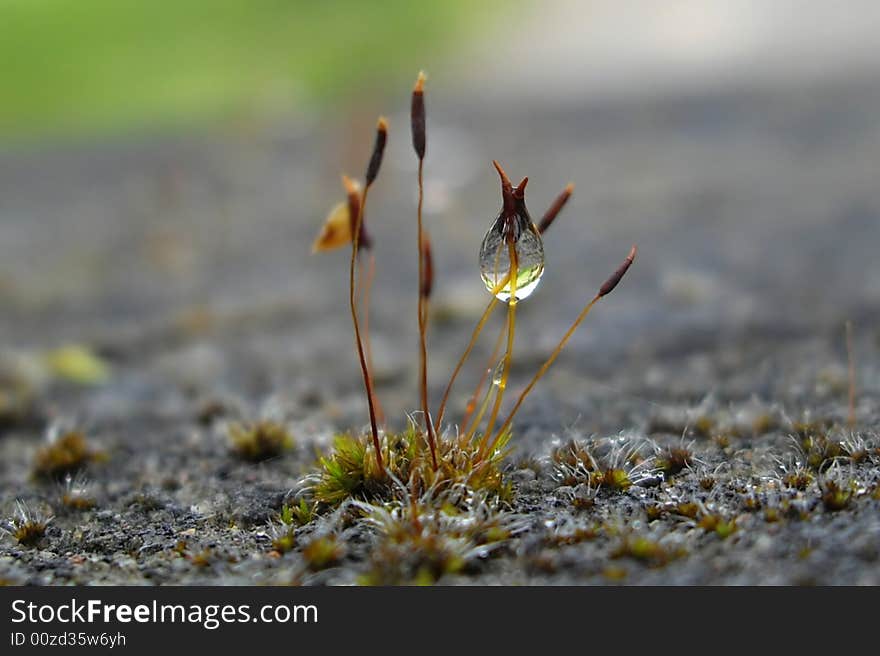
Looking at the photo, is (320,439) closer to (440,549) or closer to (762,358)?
(440,549)

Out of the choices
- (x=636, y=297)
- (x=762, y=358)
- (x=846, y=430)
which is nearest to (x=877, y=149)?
(x=636, y=297)

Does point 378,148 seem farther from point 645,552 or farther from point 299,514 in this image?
point 645,552

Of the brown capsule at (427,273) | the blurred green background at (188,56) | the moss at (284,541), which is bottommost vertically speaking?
the moss at (284,541)

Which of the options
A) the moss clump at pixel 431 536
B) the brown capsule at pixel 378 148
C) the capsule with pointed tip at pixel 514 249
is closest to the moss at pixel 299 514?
the moss clump at pixel 431 536

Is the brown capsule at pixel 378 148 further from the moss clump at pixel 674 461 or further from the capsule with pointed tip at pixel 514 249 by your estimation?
the moss clump at pixel 674 461

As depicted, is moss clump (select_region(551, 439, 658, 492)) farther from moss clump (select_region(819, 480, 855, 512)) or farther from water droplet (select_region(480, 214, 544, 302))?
water droplet (select_region(480, 214, 544, 302))
